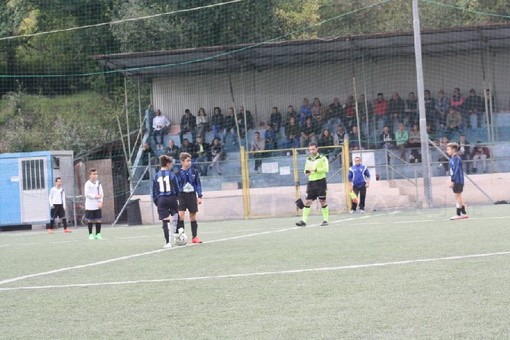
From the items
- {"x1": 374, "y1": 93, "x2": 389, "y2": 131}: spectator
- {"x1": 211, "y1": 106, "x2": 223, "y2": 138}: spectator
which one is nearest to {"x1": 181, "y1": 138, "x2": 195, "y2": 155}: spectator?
{"x1": 211, "y1": 106, "x2": 223, "y2": 138}: spectator

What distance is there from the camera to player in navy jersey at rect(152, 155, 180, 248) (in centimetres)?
1572

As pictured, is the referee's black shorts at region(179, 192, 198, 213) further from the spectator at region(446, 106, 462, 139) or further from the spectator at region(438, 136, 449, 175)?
the spectator at region(446, 106, 462, 139)

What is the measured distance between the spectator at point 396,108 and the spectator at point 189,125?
710cm

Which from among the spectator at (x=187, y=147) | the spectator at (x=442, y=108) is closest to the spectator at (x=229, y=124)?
the spectator at (x=187, y=147)

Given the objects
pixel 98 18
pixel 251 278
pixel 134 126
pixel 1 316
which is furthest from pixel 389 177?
pixel 1 316

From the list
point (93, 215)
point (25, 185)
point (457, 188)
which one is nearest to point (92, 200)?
point (93, 215)

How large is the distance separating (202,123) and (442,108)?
8.62 metres

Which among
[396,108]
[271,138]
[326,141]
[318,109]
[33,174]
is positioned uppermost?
[318,109]

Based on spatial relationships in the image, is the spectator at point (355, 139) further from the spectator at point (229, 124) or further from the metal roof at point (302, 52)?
the spectator at point (229, 124)

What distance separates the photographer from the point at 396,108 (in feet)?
108

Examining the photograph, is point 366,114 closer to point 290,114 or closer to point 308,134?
point 308,134

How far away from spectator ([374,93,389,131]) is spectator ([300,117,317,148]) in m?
2.30

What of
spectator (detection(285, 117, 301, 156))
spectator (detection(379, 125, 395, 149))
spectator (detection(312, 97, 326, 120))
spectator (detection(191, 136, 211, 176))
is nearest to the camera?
spectator (detection(379, 125, 395, 149))

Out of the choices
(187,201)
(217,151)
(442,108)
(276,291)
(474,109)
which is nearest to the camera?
(276,291)
